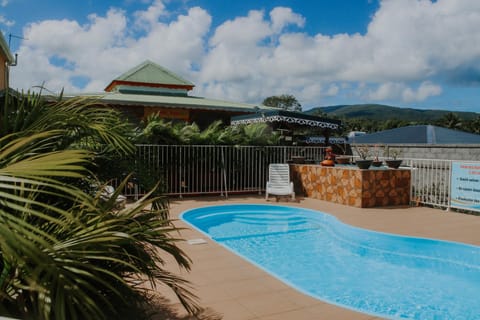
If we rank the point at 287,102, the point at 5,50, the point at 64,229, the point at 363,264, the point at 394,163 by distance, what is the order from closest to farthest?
the point at 64,229, the point at 363,264, the point at 394,163, the point at 5,50, the point at 287,102

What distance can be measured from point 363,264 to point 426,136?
1742 cm

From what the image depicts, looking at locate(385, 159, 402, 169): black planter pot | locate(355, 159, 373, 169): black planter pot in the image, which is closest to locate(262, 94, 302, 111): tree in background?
locate(385, 159, 402, 169): black planter pot

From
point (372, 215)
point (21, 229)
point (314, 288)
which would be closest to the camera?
point (21, 229)

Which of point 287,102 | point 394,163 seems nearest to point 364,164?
point 394,163

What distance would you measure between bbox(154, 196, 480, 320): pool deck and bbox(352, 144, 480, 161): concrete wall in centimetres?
359

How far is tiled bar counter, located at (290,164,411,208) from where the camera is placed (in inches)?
375

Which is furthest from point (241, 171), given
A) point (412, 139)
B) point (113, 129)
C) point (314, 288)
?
point (412, 139)

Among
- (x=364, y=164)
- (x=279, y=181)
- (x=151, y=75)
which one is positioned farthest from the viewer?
(x=151, y=75)

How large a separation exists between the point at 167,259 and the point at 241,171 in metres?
7.15

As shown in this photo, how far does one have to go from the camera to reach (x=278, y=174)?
37.7 feet

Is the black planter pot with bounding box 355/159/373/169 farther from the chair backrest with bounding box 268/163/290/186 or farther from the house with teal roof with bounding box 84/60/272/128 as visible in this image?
the house with teal roof with bounding box 84/60/272/128

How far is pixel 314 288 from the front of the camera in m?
5.08

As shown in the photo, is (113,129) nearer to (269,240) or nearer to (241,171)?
(269,240)

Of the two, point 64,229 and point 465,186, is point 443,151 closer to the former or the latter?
point 465,186
